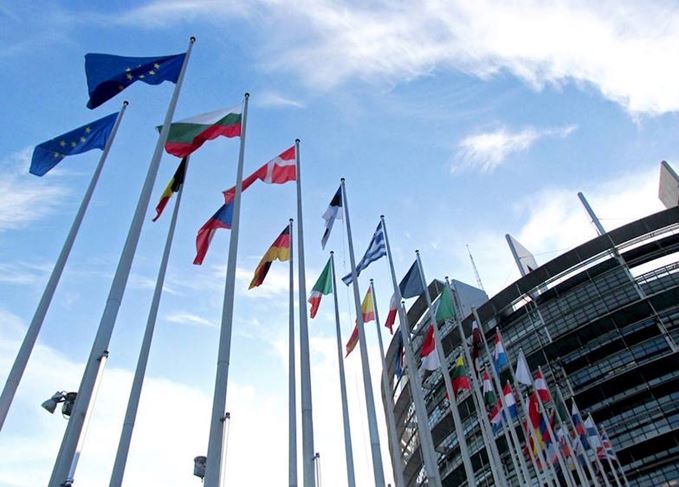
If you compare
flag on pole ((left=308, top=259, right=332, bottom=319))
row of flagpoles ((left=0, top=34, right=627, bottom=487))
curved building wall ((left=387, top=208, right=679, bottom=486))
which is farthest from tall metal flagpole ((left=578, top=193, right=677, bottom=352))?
flag on pole ((left=308, top=259, right=332, bottom=319))

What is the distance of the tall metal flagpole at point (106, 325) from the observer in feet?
31.6

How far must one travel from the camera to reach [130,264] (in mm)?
12344

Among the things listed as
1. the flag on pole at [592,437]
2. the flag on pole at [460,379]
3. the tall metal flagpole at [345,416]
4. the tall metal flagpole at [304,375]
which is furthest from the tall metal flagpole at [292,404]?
the flag on pole at [592,437]

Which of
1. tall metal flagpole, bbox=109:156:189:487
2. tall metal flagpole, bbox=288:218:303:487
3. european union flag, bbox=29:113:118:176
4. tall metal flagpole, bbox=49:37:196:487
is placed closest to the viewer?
tall metal flagpole, bbox=49:37:196:487

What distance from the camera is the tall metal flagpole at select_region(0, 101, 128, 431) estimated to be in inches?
444

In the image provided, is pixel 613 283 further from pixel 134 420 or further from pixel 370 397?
pixel 134 420

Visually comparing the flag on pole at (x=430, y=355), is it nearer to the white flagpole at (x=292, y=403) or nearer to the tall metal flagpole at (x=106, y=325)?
the white flagpole at (x=292, y=403)

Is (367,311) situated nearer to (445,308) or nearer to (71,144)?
(445,308)

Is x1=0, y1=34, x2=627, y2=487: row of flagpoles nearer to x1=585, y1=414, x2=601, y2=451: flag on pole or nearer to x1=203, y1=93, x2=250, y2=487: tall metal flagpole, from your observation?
x1=203, y1=93, x2=250, y2=487: tall metal flagpole

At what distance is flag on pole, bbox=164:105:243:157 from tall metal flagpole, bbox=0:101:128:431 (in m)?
2.06

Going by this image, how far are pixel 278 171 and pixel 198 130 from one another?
12.1ft

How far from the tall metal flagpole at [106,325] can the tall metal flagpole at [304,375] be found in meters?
5.32

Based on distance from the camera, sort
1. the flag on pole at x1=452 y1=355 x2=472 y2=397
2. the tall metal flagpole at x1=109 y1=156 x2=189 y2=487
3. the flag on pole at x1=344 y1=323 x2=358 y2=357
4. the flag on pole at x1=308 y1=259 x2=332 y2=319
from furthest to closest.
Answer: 1. the flag on pole at x1=452 y1=355 x2=472 y2=397
2. the flag on pole at x1=344 y1=323 x2=358 y2=357
3. the flag on pole at x1=308 y1=259 x2=332 y2=319
4. the tall metal flagpole at x1=109 y1=156 x2=189 y2=487

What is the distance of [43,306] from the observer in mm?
12695
